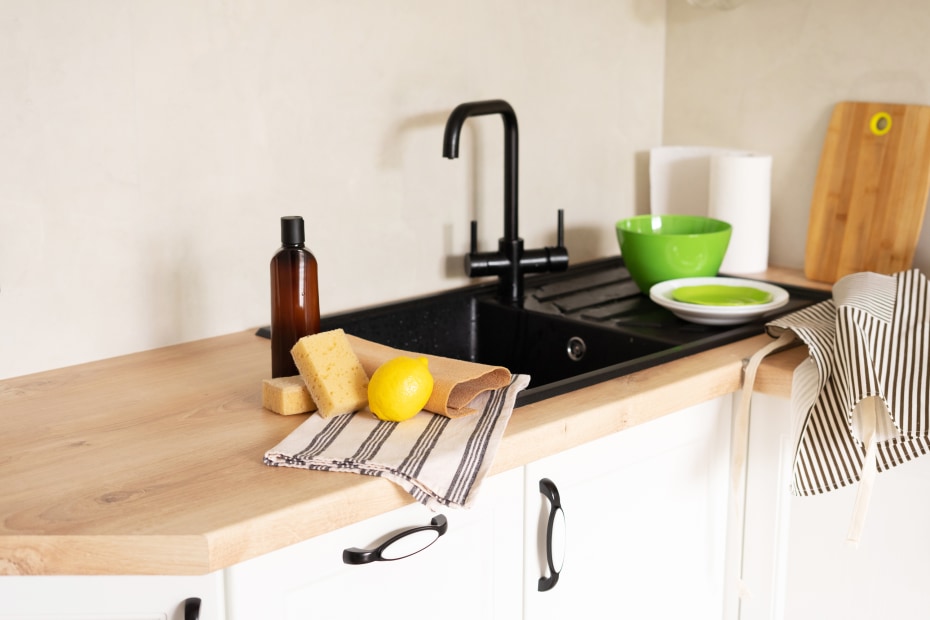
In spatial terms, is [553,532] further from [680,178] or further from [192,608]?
[680,178]

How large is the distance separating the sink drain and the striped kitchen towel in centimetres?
41

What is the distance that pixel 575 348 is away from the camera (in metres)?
1.50

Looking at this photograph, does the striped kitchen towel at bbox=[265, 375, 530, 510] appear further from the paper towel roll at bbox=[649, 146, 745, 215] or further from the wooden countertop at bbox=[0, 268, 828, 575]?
the paper towel roll at bbox=[649, 146, 745, 215]

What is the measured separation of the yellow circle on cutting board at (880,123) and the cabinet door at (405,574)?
1.03 meters

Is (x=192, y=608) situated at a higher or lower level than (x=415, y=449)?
lower

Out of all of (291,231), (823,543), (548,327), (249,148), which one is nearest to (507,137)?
(548,327)

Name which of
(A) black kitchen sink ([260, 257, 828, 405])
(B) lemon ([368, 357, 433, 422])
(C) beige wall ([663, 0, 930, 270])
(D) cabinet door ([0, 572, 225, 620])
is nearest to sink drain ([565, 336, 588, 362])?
(A) black kitchen sink ([260, 257, 828, 405])

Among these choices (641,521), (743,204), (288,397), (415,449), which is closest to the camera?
(415,449)

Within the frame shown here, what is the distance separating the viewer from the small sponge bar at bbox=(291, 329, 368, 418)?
3.47 feet

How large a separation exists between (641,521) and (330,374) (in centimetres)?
49

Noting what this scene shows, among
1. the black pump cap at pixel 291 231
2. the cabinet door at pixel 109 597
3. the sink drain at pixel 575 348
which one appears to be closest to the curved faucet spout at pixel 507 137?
the sink drain at pixel 575 348

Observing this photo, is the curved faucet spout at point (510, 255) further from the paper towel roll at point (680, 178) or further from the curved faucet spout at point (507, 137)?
the paper towel roll at point (680, 178)

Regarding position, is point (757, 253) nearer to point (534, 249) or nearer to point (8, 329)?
point (534, 249)

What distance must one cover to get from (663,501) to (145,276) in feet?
2.60
